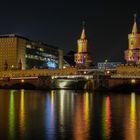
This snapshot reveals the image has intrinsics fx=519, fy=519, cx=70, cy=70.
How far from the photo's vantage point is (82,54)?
501ft

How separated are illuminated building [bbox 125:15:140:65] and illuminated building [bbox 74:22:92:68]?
674 inches

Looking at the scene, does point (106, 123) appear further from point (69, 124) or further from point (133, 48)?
point (133, 48)

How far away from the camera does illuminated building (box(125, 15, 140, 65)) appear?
13275cm

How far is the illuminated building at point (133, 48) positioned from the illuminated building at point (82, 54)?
1712 centimetres

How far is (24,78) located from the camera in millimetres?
124125

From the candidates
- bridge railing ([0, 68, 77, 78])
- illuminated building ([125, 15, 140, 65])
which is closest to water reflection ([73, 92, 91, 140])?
bridge railing ([0, 68, 77, 78])

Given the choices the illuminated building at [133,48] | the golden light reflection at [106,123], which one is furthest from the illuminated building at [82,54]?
the golden light reflection at [106,123]

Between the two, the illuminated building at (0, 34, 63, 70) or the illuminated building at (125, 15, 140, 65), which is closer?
the illuminated building at (125, 15, 140, 65)

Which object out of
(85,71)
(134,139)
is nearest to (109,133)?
(134,139)

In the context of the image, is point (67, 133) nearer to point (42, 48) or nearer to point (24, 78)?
point (24, 78)

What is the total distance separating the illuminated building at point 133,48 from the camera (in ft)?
436

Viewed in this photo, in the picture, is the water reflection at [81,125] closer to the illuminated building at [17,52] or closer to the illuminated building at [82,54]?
the illuminated building at [82,54]

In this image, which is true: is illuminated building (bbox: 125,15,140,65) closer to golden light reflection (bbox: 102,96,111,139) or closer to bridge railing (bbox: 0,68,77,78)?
bridge railing (bbox: 0,68,77,78)

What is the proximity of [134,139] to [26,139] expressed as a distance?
6.68 m
